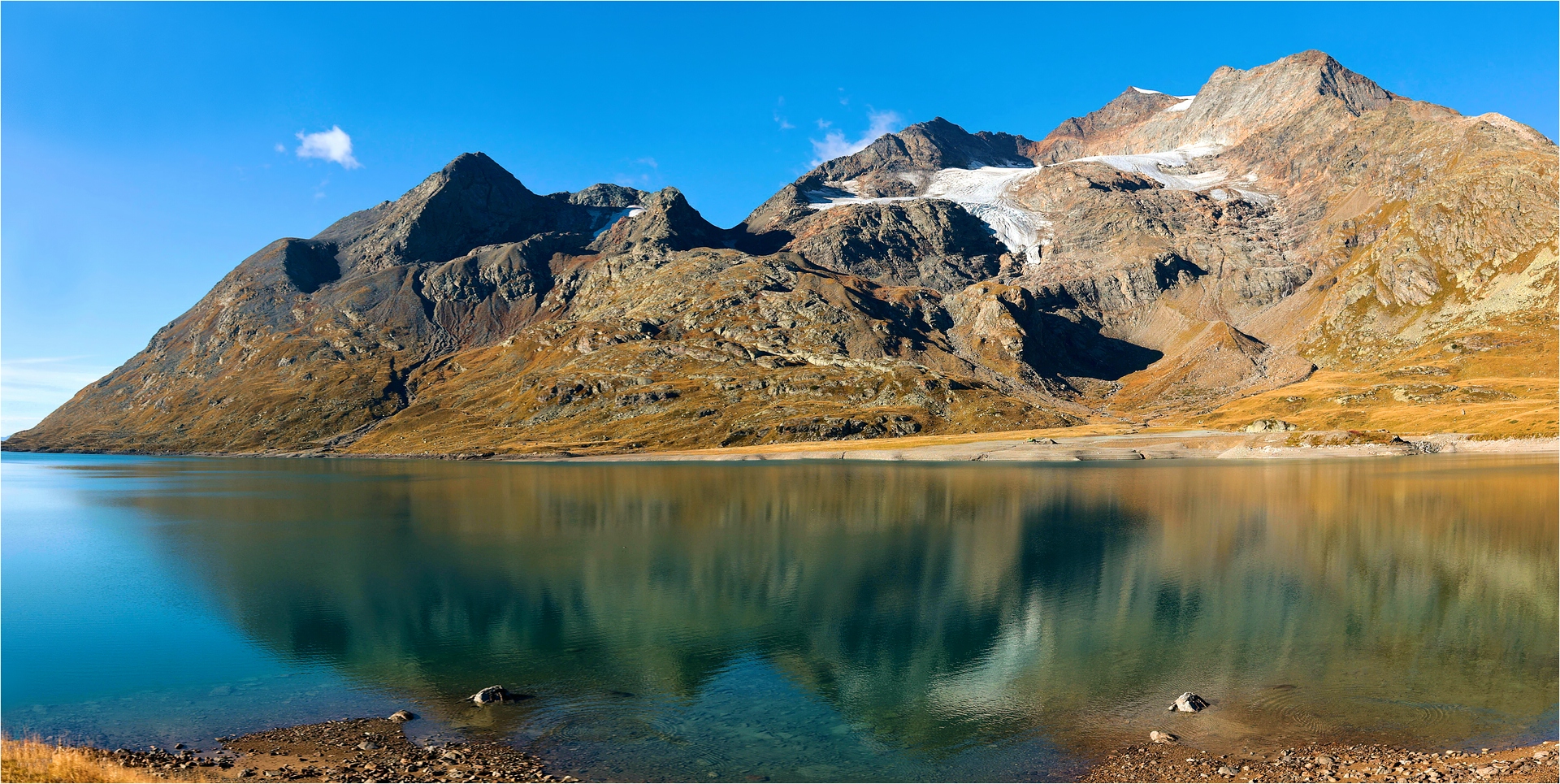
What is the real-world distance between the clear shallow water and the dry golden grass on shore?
6.30m

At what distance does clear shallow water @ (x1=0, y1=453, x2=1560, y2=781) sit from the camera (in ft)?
94.7

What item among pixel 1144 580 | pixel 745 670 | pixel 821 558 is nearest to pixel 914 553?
pixel 821 558

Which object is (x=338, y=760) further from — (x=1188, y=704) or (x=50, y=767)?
(x=1188, y=704)

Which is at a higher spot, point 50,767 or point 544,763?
point 50,767

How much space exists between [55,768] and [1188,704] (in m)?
35.8

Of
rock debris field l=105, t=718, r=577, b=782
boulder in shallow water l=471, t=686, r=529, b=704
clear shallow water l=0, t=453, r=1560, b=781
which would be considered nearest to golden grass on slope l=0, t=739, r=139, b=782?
rock debris field l=105, t=718, r=577, b=782

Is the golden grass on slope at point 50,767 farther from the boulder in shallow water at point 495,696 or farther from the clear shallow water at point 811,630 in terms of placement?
the boulder in shallow water at point 495,696

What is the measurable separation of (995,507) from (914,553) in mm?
35158

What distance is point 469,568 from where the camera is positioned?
60125mm

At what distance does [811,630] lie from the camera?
43094 millimetres

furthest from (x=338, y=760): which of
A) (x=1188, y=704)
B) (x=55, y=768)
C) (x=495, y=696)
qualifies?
(x=1188, y=704)

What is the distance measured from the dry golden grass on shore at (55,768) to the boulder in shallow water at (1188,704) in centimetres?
3368

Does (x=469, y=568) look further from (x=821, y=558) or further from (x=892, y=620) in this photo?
(x=892, y=620)

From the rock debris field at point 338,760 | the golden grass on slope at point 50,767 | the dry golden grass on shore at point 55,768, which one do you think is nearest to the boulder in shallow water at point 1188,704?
the rock debris field at point 338,760
